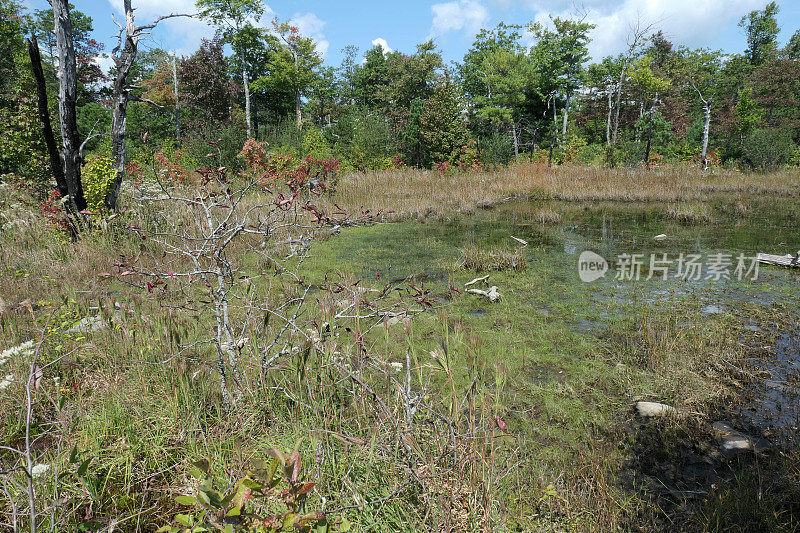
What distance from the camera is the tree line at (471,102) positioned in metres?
17.4

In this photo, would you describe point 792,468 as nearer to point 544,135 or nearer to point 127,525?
point 127,525

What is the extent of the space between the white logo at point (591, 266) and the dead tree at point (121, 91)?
21.1ft

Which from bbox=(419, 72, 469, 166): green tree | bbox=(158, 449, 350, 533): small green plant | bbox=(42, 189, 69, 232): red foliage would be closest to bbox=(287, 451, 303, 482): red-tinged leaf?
bbox=(158, 449, 350, 533): small green plant

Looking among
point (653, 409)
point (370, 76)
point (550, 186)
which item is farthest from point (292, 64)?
point (653, 409)

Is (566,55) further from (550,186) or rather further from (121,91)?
(121,91)

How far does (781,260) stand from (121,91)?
9.29 meters

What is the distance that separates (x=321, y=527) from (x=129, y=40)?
728 cm

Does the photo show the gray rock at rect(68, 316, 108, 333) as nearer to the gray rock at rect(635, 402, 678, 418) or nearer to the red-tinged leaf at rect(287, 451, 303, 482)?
the red-tinged leaf at rect(287, 451, 303, 482)

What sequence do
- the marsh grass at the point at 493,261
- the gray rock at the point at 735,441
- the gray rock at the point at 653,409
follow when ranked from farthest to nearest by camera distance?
the marsh grass at the point at 493,261
the gray rock at the point at 653,409
the gray rock at the point at 735,441

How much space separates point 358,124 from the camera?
1872 centimetres

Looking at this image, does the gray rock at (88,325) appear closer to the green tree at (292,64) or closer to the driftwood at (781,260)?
the driftwood at (781,260)

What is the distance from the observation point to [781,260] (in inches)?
219

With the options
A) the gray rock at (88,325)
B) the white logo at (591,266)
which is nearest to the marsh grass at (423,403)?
the gray rock at (88,325)

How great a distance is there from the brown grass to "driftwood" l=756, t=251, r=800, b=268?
5803 millimetres
